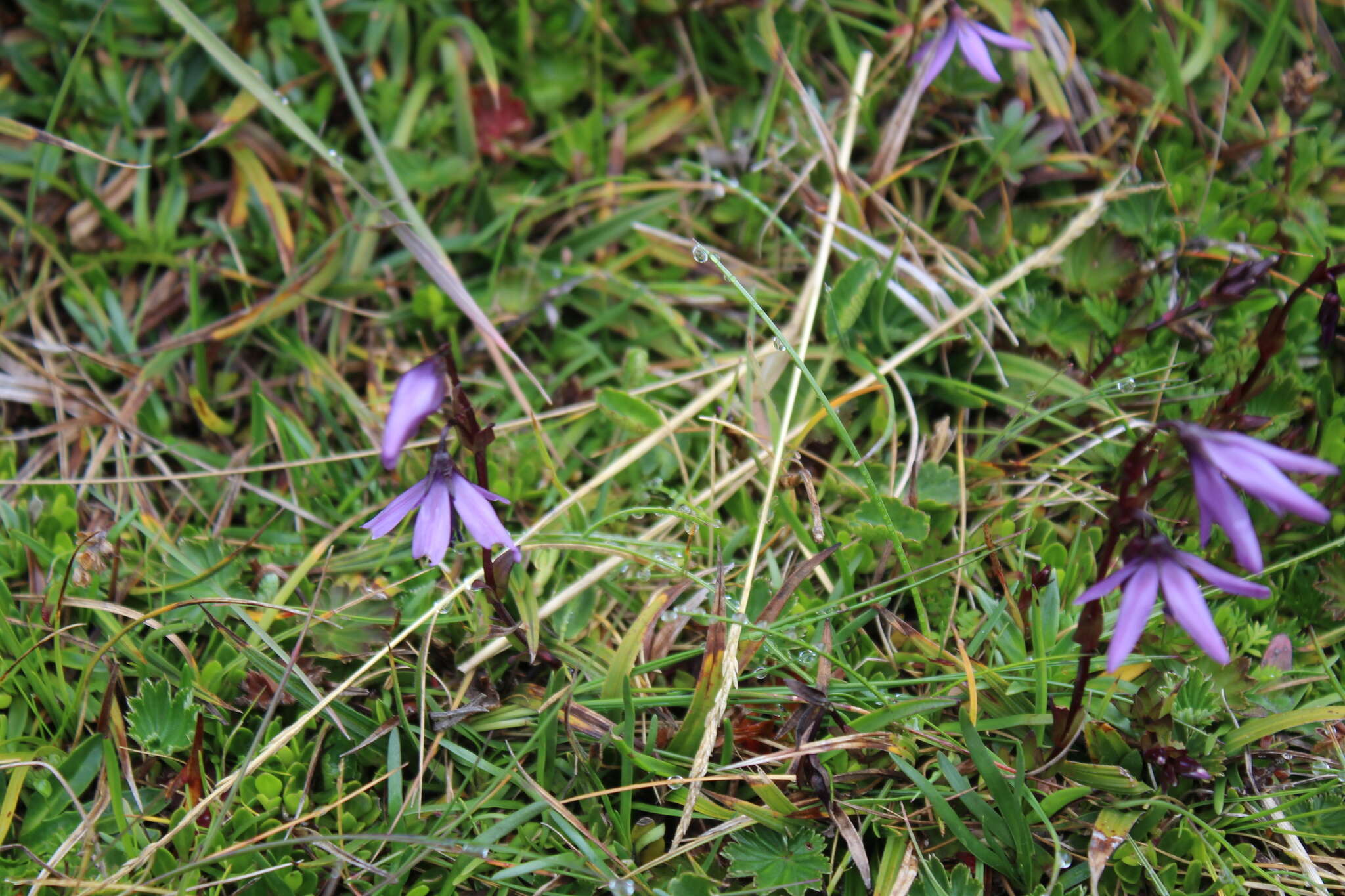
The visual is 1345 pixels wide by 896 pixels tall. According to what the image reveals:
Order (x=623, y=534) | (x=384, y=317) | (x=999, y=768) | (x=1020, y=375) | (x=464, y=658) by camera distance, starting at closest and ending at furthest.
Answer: (x=999, y=768) < (x=464, y=658) < (x=623, y=534) < (x=1020, y=375) < (x=384, y=317)

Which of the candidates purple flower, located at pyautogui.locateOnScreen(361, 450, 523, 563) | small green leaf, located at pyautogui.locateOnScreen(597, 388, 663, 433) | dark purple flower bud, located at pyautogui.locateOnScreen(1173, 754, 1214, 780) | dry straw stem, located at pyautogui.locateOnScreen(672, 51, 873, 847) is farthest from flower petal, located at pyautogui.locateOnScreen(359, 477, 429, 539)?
dark purple flower bud, located at pyautogui.locateOnScreen(1173, 754, 1214, 780)

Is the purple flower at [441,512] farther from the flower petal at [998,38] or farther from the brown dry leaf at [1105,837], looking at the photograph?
the flower petal at [998,38]

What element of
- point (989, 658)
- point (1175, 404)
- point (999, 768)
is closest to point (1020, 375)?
point (1175, 404)

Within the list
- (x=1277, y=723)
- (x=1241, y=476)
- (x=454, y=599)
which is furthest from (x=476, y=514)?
(x=1277, y=723)

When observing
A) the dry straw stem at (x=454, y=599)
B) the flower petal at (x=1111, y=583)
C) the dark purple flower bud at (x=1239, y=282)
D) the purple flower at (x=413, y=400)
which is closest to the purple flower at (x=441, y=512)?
the purple flower at (x=413, y=400)

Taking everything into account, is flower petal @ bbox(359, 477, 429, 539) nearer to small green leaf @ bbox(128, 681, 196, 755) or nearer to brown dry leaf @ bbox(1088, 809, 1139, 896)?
small green leaf @ bbox(128, 681, 196, 755)

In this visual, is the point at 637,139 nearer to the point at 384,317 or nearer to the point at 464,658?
the point at 384,317

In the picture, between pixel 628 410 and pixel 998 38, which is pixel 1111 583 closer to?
pixel 628 410
